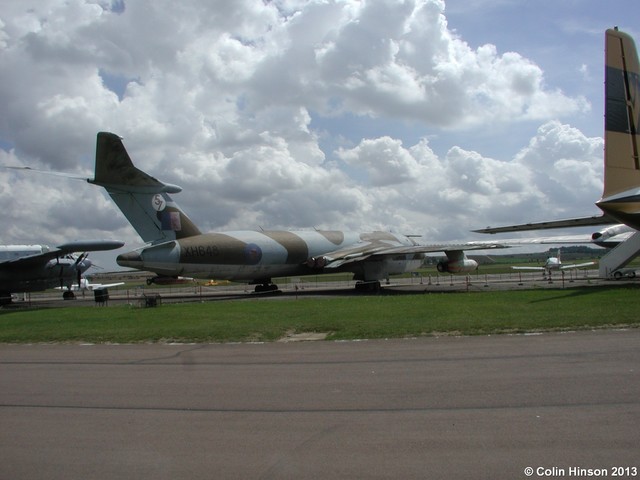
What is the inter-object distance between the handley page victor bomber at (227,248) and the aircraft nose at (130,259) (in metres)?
0.03

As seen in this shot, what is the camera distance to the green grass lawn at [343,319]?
14.1m

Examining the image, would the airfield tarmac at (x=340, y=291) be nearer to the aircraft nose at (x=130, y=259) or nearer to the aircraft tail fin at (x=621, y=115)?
the aircraft nose at (x=130, y=259)

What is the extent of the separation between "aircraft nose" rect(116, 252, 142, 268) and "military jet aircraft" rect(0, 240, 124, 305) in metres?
5.44

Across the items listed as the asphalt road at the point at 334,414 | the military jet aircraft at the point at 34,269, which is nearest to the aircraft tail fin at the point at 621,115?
the asphalt road at the point at 334,414

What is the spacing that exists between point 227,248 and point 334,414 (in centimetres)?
2496

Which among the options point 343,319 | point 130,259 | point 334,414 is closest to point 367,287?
point 130,259

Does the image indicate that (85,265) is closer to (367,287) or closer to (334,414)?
(367,287)

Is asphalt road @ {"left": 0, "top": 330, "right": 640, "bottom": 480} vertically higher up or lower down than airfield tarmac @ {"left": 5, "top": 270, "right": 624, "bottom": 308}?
lower down

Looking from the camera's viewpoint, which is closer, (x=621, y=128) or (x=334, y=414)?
(x=334, y=414)

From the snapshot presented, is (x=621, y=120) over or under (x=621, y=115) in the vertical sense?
under

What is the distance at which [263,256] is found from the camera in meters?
33.0

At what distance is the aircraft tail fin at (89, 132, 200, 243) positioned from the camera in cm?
2648

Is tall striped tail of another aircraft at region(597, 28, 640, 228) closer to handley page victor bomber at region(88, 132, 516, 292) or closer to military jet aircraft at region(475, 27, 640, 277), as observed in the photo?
military jet aircraft at region(475, 27, 640, 277)

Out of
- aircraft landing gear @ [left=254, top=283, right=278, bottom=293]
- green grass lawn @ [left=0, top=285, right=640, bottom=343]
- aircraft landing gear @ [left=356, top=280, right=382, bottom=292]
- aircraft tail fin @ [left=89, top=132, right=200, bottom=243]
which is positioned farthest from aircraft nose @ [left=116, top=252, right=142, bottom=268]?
aircraft landing gear @ [left=356, top=280, right=382, bottom=292]
